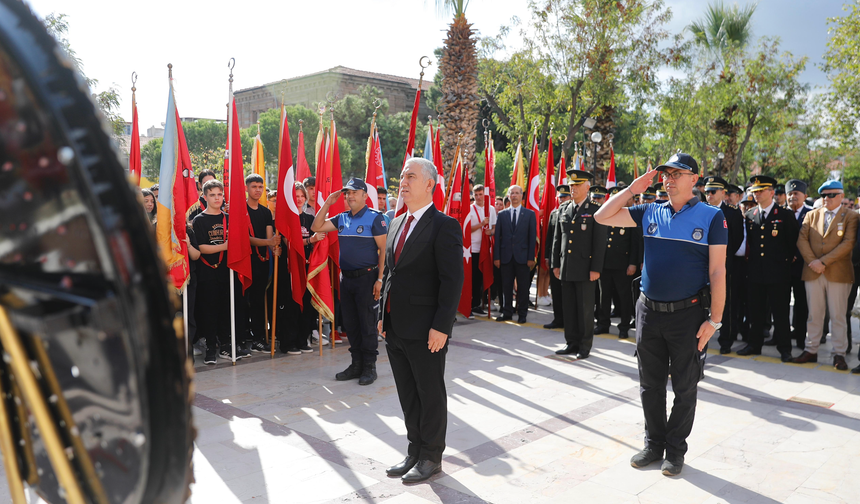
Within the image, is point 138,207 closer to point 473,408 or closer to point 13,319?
point 13,319

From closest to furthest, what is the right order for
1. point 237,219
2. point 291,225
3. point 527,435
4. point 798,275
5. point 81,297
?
point 81,297
point 527,435
point 237,219
point 291,225
point 798,275

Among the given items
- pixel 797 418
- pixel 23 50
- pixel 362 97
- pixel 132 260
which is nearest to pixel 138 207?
pixel 132 260

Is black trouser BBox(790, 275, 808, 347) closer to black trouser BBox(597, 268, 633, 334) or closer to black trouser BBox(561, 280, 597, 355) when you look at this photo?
black trouser BBox(597, 268, 633, 334)

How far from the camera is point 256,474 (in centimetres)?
387

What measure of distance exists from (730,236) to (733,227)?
0.14 m

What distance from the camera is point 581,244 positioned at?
7.47 meters

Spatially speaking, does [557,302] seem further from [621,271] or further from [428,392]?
[428,392]

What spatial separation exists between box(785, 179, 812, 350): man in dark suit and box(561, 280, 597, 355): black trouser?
2570 mm

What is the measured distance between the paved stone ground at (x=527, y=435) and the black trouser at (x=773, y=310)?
380mm

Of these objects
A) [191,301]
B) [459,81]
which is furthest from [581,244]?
[459,81]

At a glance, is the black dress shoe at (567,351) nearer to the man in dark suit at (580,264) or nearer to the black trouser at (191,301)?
the man in dark suit at (580,264)

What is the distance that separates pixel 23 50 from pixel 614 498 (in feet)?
12.2

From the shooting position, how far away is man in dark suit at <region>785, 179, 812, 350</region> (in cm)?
769

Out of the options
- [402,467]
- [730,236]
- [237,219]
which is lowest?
[402,467]
